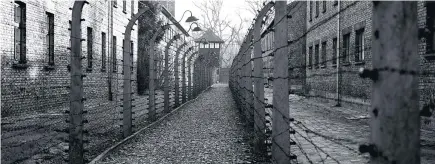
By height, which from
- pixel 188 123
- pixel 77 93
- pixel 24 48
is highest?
pixel 24 48

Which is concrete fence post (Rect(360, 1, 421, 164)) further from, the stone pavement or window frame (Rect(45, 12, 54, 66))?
window frame (Rect(45, 12, 54, 66))

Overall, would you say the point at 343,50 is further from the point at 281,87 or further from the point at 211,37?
the point at 211,37

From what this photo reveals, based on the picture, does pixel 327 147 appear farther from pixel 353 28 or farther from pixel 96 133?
pixel 353 28

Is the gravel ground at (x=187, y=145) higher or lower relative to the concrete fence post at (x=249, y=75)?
lower

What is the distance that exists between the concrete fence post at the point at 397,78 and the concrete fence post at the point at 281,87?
2298 mm

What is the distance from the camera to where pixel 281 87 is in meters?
4.12

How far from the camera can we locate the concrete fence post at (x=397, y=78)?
168 cm

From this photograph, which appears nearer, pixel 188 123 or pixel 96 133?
pixel 96 133

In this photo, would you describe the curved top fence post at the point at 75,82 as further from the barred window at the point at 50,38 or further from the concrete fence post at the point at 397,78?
the barred window at the point at 50,38

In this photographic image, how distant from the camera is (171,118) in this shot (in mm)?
13180

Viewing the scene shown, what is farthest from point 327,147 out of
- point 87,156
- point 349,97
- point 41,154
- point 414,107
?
point 349,97

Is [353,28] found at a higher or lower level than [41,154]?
higher

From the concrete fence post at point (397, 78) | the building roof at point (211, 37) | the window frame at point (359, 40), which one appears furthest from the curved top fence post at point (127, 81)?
the building roof at point (211, 37)

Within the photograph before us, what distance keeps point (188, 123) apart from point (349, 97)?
25.2ft
